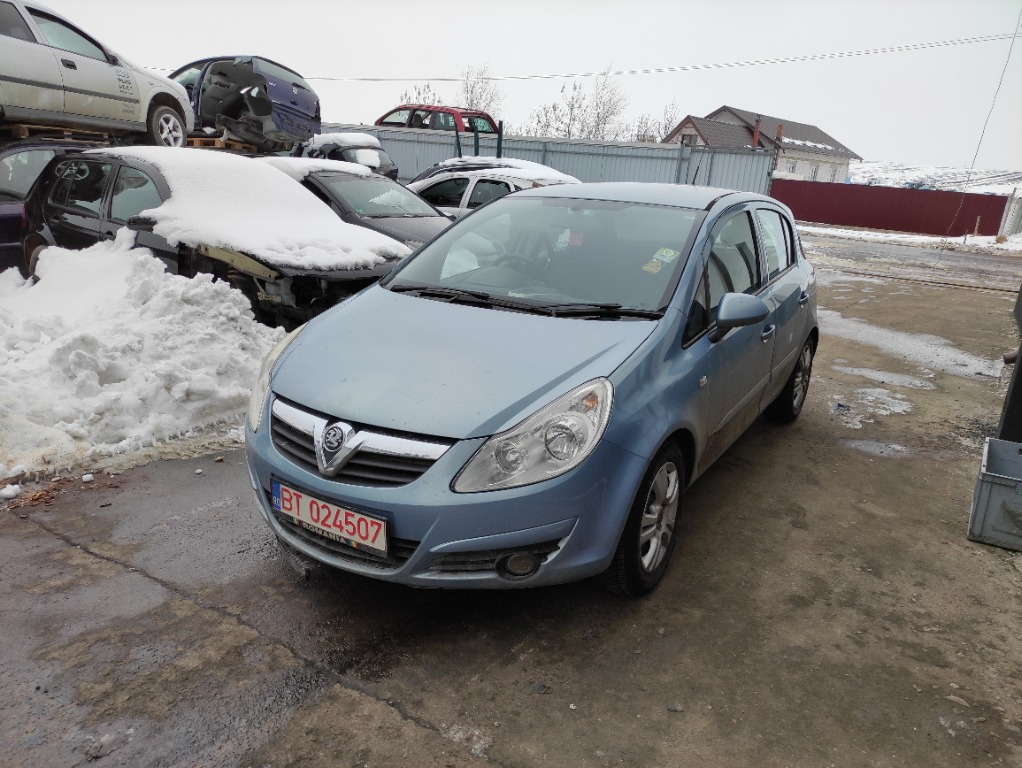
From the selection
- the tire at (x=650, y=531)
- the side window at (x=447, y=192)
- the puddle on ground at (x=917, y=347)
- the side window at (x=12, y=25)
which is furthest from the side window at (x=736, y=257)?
the side window at (x=12, y=25)

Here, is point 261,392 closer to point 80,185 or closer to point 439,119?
point 80,185

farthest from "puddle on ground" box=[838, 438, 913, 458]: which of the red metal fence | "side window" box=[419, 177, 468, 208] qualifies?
the red metal fence

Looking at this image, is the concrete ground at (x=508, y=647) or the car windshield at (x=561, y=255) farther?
the car windshield at (x=561, y=255)

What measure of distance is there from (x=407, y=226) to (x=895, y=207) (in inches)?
1111

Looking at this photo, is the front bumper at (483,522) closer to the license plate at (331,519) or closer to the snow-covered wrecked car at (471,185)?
the license plate at (331,519)

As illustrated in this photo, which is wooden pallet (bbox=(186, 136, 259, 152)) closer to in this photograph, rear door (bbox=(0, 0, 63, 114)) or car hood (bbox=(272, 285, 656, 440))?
rear door (bbox=(0, 0, 63, 114))

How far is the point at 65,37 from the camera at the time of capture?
8.42m

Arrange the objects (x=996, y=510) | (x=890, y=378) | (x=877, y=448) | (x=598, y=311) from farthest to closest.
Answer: (x=890, y=378) < (x=877, y=448) < (x=996, y=510) < (x=598, y=311)

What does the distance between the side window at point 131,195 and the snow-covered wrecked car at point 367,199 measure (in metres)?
1.90

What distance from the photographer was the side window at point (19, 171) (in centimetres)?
692

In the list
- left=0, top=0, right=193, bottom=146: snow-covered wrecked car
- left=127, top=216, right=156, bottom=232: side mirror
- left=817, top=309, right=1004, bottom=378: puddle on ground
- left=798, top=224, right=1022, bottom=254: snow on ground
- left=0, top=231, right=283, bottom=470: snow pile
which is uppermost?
left=0, top=0, right=193, bottom=146: snow-covered wrecked car

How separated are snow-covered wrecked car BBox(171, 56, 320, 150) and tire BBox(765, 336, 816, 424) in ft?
31.5

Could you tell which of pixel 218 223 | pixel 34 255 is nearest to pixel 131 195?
pixel 218 223

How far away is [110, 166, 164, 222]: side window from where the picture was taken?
5.91 metres
